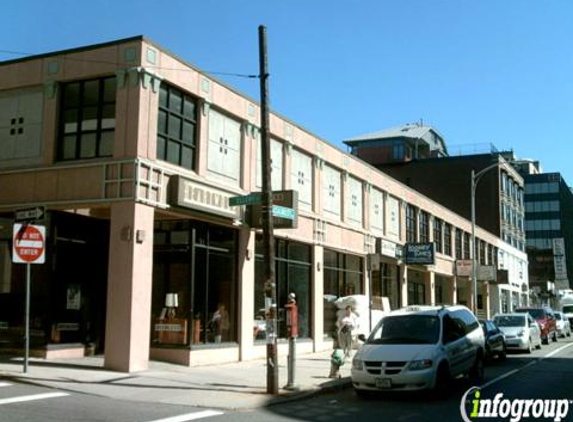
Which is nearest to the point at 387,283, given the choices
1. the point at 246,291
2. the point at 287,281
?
the point at 287,281

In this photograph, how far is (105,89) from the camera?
17.3 metres

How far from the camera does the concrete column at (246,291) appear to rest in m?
19.8

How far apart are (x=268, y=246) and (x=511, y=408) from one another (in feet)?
18.0

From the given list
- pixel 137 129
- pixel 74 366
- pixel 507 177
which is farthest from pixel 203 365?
pixel 507 177

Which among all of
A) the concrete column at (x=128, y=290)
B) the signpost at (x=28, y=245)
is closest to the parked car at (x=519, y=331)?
the concrete column at (x=128, y=290)

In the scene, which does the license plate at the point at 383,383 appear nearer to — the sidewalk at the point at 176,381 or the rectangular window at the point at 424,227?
the sidewalk at the point at 176,381

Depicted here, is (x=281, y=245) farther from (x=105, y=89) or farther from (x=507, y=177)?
(x=507, y=177)

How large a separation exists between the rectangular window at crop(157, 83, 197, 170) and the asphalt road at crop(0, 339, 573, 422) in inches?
Answer: 275

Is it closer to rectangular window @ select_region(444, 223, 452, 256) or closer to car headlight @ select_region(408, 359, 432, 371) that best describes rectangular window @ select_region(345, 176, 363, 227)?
rectangular window @ select_region(444, 223, 452, 256)

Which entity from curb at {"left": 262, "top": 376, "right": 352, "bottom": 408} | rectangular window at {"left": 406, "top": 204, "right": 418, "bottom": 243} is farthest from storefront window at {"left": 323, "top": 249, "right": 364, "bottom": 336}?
curb at {"left": 262, "top": 376, "right": 352, "bottom": 408}

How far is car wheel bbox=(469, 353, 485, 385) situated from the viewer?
15398mm

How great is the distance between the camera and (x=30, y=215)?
15000 millimetres

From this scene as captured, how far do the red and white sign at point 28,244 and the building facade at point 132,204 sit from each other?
1.75m

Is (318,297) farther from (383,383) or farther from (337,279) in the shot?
(383,383)
